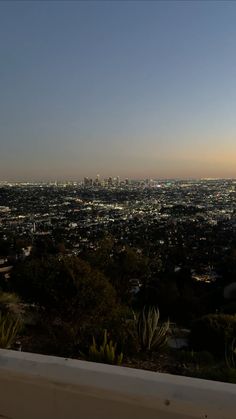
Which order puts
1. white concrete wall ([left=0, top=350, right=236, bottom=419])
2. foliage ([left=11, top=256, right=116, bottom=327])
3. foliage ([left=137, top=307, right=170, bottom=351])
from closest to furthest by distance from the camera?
white concrete wall ([left=0, top=350, right=236, bottom=419])
foliage ([left=137, top=307, right=170, bottom=351])
foliage ([left=11, top=256, right=116, bottom=327])

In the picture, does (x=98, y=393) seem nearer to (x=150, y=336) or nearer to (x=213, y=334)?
(x=150, y=336)

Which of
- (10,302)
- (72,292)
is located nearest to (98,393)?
(72,292)

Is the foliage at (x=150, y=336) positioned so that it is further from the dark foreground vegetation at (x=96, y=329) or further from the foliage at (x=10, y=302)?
the foliage at (x=10, y=302)

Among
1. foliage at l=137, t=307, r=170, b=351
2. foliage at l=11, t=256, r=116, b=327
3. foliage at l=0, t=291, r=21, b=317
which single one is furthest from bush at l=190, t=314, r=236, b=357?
foliage at l=0, t=291, r=21, b=317

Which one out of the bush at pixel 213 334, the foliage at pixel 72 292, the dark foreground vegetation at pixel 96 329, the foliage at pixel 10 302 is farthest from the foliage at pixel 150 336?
the foliage at pixel 10 302

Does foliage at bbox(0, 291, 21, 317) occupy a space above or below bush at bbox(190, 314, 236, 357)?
above

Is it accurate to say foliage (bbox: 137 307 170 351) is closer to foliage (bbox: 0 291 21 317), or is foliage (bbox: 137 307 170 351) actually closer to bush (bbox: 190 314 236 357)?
bush (bbox: 190 314 236 357)

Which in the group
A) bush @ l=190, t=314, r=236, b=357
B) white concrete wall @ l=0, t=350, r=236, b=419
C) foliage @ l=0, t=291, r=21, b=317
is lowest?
bush @ l=190, t=314, r=236, b=357
